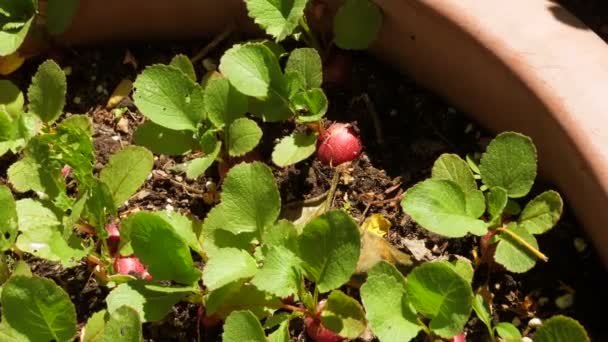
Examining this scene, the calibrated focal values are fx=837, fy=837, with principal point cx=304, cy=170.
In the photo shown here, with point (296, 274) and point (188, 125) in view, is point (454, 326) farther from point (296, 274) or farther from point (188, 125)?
point (188, 125)

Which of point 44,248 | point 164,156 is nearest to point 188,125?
point 164,156

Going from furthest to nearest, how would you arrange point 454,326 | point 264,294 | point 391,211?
point 391,211 → point 264,294 → point 454,326

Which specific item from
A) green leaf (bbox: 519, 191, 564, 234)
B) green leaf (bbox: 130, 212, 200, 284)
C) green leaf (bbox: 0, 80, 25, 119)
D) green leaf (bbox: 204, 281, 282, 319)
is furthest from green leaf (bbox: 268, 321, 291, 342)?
green leaf (bbox: 0, 80, 25, 119)

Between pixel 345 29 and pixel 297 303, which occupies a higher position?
pixel 345 29

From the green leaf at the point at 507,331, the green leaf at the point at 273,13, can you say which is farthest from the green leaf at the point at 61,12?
the green leaf at the point at 507,331

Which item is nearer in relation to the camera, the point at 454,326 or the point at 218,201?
the point at 454,326

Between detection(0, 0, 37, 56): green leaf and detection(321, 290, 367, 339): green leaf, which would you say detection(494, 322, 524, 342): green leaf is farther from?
detection(0, 0, 37, 56): green leaf
